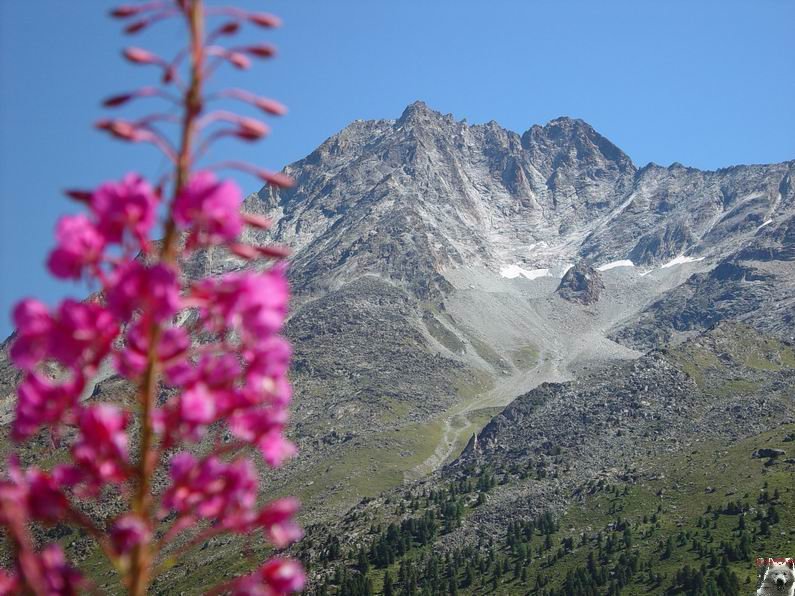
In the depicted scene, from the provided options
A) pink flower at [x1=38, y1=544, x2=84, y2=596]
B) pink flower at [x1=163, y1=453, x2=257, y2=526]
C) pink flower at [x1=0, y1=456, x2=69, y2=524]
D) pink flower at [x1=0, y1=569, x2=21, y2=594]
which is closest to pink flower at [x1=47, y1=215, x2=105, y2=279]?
pink flower at [x1=0, y1=456, x2=69, y2=524]

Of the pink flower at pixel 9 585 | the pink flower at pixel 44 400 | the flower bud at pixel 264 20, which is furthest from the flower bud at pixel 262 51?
the pink flower at pixel 9 585

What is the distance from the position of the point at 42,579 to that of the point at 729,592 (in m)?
159

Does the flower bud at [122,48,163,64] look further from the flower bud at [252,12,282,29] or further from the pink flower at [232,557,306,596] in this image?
the pink flower at [232,557,306,596]

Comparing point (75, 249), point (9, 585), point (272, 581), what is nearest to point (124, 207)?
point (75, 249)

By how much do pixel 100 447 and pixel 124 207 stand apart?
5.10 feet

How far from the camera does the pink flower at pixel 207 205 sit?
5477mm

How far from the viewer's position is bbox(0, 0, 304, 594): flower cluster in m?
5.32

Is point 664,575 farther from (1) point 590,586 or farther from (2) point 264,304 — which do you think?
(2) point 264,304

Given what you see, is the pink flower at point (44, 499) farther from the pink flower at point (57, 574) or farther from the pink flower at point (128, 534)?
the pink flower at point (128, 534)

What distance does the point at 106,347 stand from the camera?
17.9ft

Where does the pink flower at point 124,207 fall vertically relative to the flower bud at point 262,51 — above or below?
below

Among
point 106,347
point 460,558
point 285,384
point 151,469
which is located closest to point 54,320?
point 106,347

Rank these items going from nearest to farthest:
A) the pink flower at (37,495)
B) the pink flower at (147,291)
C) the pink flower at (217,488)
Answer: the pink flower at (147,291)
the pink flower at (37,495)
the pink flower at (217,488)

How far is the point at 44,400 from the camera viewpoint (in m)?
5.52
